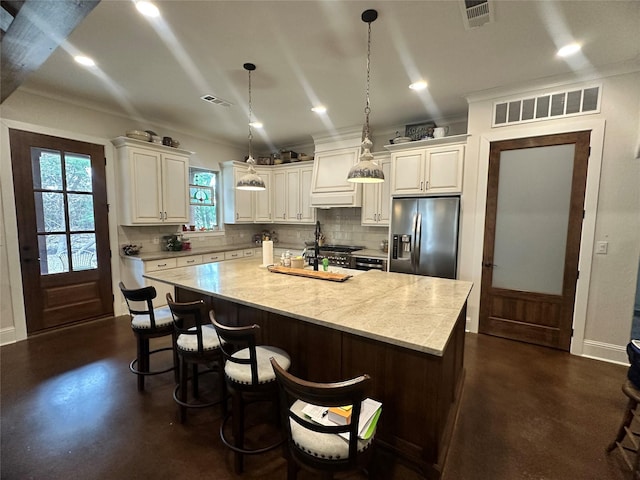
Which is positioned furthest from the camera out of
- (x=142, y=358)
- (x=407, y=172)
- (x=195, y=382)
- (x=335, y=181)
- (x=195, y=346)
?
(x=335, y=181)

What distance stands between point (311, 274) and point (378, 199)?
233 centimetres

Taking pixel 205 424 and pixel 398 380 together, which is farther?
pixel 205 424

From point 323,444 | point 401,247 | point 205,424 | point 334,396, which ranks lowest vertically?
point 205,424

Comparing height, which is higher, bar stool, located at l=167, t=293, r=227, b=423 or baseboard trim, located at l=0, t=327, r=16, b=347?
bar stool, located at l=167, t=293, r=227, b=423

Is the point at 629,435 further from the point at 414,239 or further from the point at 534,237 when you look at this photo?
the point at 414,239

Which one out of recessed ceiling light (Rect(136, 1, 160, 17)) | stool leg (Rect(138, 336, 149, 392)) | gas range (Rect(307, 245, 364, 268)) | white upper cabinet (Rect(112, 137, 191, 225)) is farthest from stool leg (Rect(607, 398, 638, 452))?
white upper cabinet (Rect(112, 137, 191, 225))

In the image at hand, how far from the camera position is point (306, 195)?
5410 millimetres

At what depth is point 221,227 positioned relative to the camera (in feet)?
18.5

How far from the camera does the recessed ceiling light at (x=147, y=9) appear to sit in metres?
1.92

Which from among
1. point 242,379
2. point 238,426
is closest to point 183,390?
point 238,426

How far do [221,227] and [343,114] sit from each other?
125 inches

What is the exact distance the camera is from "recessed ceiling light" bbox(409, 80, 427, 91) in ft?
10.0

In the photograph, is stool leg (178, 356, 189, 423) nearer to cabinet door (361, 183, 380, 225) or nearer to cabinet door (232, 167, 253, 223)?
cabinet door (361, 183, 380, 225)

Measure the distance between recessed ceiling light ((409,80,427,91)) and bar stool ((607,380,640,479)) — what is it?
2.96m
